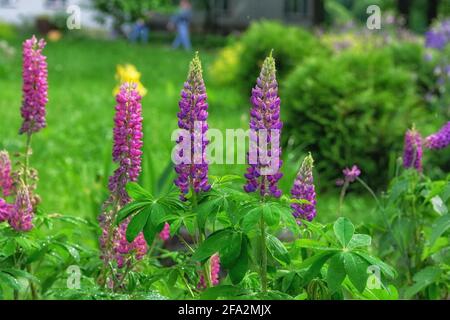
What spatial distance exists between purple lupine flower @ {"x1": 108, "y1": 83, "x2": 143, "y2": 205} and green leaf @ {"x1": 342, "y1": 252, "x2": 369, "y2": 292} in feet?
2.15

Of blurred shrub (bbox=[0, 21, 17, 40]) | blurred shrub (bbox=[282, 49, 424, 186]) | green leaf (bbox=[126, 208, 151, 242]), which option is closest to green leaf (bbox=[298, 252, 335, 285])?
green leaf (bbox=[126, 208, 151, 242])

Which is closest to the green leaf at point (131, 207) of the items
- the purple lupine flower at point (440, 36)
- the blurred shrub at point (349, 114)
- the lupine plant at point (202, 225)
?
the lupine plant at point (202, 225)

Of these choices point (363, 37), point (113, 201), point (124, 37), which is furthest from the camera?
point (124, 37)

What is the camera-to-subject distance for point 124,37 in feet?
91.8

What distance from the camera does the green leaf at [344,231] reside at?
2.17m

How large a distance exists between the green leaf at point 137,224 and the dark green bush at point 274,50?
1020 cm

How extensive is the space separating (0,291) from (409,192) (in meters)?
1.81

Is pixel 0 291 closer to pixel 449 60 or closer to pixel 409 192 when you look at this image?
pixel 409 192

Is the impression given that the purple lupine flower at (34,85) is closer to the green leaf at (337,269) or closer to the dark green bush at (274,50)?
the green leaf at (337,269)

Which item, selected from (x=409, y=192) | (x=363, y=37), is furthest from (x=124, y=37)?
(x=409, y=192)

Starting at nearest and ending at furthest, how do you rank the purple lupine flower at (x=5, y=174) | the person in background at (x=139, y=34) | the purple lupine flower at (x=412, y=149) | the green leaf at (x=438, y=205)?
the purple lupine flower at (x=5, y=174) → the green leaf at (x=438, y=205) → the purple lupine flower at (x=412, y=149) → the person in background at (x=139, y=34)

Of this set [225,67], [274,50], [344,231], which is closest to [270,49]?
[274,50]

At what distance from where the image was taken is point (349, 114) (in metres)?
8.27

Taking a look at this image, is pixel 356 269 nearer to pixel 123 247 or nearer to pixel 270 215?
pixel 270 215
